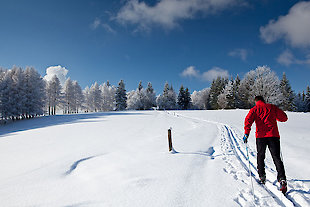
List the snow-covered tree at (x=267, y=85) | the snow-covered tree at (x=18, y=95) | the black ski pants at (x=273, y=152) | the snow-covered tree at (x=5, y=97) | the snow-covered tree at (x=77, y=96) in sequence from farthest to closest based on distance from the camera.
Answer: the snow-covered tree at (x=77, y=96) < the snow-covered tree at (x=267, y=85) < the snow-covered tree at (x=18, y=95) < the snow-covered tree at (x=5, y=97) < the black ski pants at (x=273, y=152)

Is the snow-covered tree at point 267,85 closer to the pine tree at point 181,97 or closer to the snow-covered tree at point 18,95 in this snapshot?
the pine tree at point 181,97

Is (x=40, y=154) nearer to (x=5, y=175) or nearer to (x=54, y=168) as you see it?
(x=5, y=175)

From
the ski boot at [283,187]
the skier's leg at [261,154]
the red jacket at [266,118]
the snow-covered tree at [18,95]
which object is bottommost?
the ski boot at [283,187]

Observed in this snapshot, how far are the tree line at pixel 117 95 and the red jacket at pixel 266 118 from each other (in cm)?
3250

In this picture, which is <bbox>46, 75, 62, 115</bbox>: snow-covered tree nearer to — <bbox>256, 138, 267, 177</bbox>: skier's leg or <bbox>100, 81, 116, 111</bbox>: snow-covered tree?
<bbox>100, 81, 116, 111</bbox>: snow-covered tree

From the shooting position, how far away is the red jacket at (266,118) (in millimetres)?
3568

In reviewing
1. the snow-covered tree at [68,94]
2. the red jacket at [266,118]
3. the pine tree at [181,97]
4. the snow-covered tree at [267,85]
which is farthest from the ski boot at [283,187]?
the pine tree at [181,97]

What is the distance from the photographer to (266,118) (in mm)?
3631

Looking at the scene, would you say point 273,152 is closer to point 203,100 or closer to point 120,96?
point 120,96

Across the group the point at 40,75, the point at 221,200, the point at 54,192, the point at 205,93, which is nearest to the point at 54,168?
the point at 54,192

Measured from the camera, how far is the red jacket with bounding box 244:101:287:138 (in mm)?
3568

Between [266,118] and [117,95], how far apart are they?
4791cm

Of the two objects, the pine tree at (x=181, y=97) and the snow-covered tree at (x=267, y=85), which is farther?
the pine tree at (x=181, y=97)

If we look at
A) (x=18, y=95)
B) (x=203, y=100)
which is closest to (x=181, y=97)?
(x=203, y=100)
